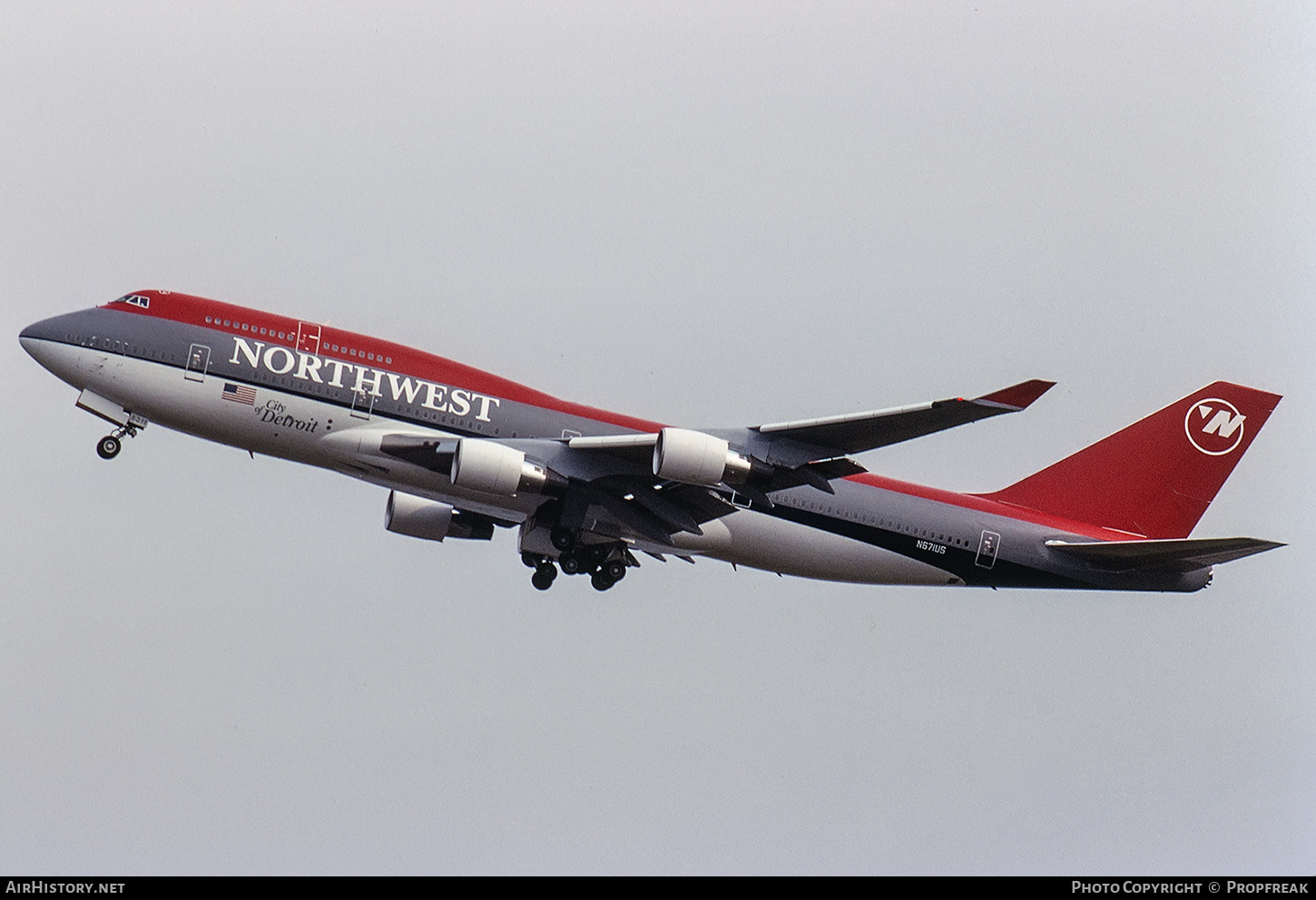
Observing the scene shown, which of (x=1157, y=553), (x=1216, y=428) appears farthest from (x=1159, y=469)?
(x=1157, y=553)

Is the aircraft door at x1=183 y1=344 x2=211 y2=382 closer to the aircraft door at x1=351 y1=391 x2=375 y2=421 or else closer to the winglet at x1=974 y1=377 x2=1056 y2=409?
the aircraft door at x1=351 y1=391 x2=375 y2=421

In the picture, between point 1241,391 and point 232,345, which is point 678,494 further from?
point 1241,391

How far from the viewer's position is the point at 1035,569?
40.3m

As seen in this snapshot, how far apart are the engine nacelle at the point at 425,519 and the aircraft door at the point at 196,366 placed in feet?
25.5

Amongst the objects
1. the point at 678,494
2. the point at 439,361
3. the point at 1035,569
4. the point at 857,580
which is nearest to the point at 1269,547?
the point at 1035,569

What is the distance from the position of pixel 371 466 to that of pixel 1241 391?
2444 cm

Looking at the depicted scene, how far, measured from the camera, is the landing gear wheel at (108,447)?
117 ft

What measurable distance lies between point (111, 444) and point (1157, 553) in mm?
25606

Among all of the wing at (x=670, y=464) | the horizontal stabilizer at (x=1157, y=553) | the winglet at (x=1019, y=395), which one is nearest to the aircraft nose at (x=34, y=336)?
the wing at (x=670, y=464)

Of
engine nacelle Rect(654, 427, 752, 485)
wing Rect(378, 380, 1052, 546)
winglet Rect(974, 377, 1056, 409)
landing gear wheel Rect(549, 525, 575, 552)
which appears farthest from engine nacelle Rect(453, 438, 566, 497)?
winglet Rect(974, 377, 1056, 409)

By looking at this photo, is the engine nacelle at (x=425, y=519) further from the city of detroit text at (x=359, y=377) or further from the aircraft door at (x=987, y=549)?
the aircraft door at (x=987, y=549)

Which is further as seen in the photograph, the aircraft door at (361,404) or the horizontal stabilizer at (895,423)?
the aircraft door at (361,404)

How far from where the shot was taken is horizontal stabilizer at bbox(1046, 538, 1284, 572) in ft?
122

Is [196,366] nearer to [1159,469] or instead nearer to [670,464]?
[670,464]
